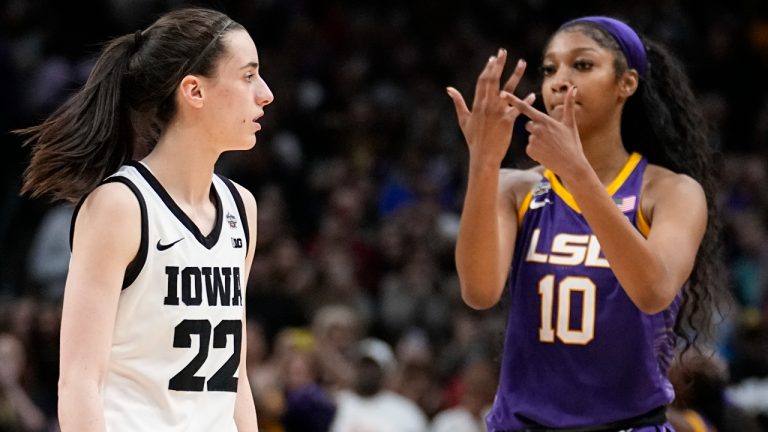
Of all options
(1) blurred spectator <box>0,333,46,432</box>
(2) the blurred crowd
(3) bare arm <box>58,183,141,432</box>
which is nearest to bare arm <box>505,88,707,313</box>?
(3) bare arm <box>58,183,141,432</box>

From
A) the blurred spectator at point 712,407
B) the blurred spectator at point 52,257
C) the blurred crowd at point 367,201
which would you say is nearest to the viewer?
the blurred spectator at point 712,407

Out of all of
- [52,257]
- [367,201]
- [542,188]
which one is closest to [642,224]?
[542,188]

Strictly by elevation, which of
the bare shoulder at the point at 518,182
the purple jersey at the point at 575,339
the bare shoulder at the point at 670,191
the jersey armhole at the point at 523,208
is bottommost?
the purple jersey at the point at 575,339

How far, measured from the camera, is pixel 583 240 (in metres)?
4.24

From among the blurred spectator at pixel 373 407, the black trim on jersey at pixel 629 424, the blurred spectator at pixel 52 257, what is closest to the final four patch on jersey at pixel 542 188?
the black trim on jersey at pixel 629 424

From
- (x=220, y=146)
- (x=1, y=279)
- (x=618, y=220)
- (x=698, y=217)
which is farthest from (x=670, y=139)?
(x=1, y=279)

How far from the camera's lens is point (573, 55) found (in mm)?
4289

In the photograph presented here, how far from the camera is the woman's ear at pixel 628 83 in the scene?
436cm

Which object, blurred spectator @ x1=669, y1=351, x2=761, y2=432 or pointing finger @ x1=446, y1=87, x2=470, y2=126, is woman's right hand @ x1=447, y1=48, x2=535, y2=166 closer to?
pointing finger @ x1=446, y1=87, x2=470, y2=126

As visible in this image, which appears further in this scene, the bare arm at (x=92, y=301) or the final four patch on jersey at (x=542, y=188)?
the final four patch on jersey at (x=542, y=188)

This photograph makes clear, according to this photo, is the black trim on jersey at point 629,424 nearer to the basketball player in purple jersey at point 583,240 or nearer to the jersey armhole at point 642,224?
the basketball player in purple jersey at point 583,240

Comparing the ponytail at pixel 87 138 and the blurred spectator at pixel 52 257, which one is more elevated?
the ponytail at pixel 87 138

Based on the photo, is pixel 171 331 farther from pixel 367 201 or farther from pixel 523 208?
pixel 367 201

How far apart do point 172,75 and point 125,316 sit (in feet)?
2.28
